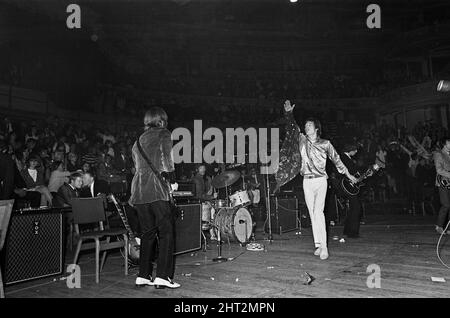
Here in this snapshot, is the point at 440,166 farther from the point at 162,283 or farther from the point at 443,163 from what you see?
the point at 162,283

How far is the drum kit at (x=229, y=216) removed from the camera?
6000 millimetres

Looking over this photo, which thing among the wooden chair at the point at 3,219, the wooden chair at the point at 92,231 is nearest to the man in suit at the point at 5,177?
the wooden chair at the point at 92,231

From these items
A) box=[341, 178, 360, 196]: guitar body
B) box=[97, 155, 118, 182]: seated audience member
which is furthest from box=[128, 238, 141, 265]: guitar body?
box=[97, 155, 118, 182]: seated audience member

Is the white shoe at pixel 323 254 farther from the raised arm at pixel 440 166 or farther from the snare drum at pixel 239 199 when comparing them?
the raised arm at pixel 440 166

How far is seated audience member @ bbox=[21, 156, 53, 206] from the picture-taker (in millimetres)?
6805

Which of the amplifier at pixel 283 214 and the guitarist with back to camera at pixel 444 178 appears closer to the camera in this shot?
the guitarist with back to camera at pixel 444 178

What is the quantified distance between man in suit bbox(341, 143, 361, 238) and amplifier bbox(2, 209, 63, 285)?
4735mm

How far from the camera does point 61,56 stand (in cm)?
1323

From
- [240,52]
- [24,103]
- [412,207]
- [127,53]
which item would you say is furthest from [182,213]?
[240,52]

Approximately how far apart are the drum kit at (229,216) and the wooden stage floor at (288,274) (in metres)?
0.26

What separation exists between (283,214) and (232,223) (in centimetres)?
208

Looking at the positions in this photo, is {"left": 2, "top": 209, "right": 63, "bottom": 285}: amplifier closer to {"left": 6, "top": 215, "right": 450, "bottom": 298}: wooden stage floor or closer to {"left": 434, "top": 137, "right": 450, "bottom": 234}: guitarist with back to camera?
{"left": 6, "top": 215, "right": 450, "bottom": 298}: wooden stage floor

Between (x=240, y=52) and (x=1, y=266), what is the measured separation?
2100cm

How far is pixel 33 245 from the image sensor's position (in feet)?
12.8
